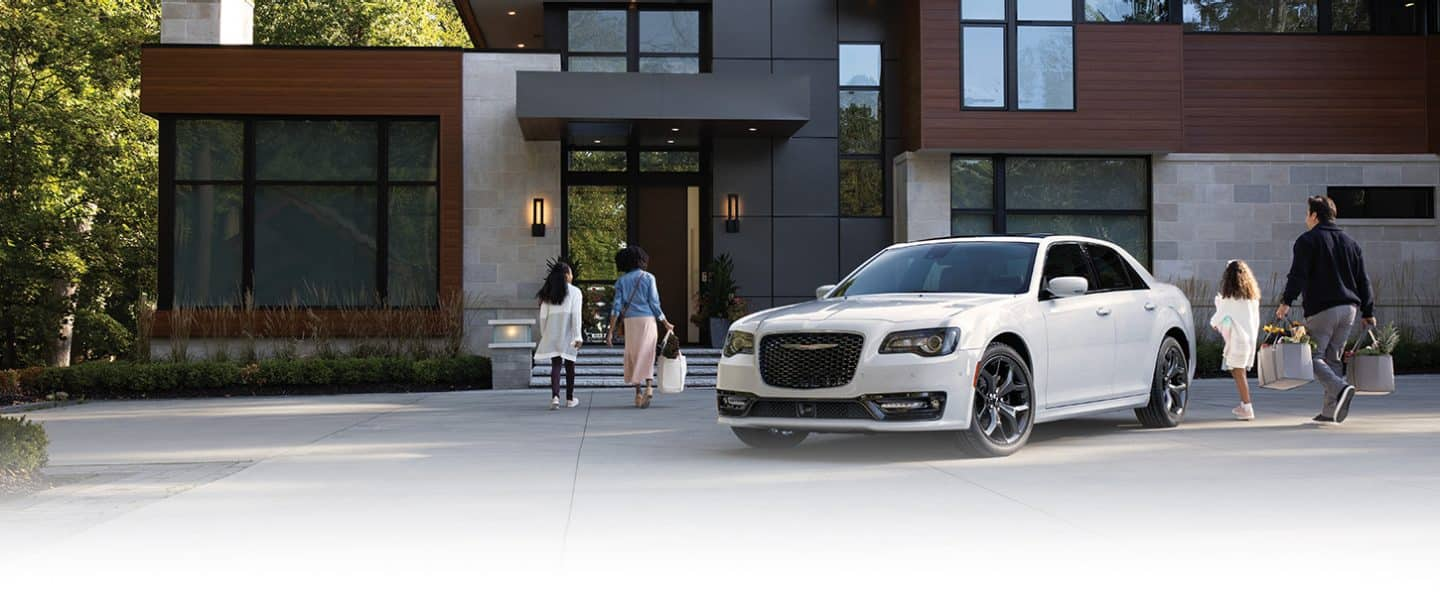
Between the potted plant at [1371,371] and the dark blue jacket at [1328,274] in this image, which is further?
the potted plant at [1371,371]

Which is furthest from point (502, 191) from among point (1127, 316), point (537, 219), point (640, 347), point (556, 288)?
point (1127, 316)

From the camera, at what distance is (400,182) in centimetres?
2369

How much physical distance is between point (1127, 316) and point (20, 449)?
848cm

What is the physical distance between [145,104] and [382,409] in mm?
9458

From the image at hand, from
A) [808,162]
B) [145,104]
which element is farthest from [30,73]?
[808,162]

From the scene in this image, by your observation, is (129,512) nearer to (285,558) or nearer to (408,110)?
(285,558)

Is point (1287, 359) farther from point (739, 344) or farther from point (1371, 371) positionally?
point (739, 344)

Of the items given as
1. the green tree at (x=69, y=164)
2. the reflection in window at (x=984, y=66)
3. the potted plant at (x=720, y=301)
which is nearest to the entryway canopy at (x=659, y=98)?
the potted plant at (x=720, y=301)

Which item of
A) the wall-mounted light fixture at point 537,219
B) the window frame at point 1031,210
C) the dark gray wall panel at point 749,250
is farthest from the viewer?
the dark gray wall panel at point 749,250

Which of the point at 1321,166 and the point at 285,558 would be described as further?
the point at 1321,166

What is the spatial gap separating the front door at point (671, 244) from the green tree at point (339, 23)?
55.5ft

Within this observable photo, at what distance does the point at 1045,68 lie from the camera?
23641 millimetres

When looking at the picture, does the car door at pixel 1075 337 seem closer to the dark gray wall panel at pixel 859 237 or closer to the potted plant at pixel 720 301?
the potted plant at pixel 720 301

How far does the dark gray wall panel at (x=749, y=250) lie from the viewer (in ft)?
79.9
